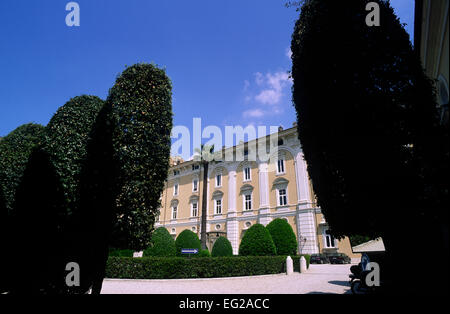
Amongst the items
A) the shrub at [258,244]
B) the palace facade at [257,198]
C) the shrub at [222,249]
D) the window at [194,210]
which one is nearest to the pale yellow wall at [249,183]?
the palace facade at [257,198]

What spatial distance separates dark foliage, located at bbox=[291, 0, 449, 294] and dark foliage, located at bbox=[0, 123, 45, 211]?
829 cm

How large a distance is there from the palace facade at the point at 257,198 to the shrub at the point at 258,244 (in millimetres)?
9547

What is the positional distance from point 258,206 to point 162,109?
87.4ft

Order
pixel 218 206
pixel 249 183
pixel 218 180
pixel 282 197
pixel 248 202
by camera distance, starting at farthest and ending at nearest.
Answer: pixel 218 180, pixel 218 206, pixel 249 183, pixel 248 202, pixel 282 197

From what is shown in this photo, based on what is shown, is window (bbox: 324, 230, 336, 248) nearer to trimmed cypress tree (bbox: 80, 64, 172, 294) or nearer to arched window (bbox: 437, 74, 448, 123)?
arched window (bbox: 437, 74, 448, 123)

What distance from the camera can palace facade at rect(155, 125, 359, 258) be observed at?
27.6 metres

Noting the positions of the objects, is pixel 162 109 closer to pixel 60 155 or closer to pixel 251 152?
pixel 60 155

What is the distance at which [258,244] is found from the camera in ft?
62.4

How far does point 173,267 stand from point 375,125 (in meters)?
12.6

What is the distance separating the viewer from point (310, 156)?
28.1 ft

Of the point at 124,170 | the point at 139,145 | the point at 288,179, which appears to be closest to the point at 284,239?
the point at 288,179

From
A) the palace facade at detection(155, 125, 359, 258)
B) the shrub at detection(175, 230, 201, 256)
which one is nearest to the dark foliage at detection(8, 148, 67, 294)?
the shrub at detection(175, 230, 201, 256)

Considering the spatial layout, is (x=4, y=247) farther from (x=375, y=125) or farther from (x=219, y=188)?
(x=219, y=188)

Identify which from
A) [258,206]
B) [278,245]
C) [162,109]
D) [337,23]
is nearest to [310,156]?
[337,23]
